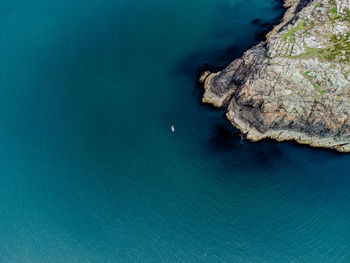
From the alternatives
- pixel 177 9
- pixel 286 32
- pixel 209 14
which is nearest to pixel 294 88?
pixel 286 32

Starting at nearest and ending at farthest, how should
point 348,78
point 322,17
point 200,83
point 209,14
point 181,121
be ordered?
point 348,78 < point 322,17 < point 181,121 < point 200,83 < point 209,14

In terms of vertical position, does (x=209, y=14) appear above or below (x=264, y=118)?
above

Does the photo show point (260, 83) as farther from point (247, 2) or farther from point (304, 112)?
point (247, 2)

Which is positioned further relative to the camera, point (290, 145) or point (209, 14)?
point (209, 14)

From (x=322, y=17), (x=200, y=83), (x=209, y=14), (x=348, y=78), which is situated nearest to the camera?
(x=348, y=78)

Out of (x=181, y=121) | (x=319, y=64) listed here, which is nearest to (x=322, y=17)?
(x=319, y=64)

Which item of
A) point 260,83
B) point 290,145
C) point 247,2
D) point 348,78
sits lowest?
point 290,145
